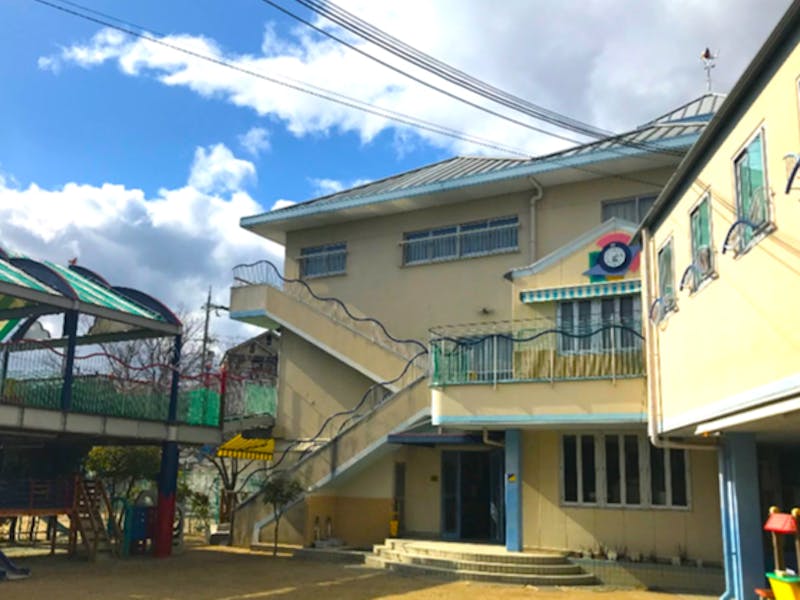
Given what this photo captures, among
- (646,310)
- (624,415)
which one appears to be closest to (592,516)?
(624,415)

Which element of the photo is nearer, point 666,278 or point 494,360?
point 666,278

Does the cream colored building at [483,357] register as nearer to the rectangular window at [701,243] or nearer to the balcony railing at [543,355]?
the balcony railing at [543,355]

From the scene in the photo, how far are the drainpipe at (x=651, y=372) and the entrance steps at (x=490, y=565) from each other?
3.38m

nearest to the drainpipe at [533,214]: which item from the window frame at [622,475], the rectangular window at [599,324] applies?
the rectangular window at [599,324]

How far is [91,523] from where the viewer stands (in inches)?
703

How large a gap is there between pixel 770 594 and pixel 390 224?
16258 mm

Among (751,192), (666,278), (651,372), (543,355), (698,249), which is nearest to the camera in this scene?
(751,192)

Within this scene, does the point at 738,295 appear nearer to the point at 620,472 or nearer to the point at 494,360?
the point at 494,360

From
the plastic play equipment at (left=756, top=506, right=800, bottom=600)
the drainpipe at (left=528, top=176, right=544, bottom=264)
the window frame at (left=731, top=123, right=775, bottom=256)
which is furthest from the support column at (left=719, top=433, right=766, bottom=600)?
the drainpipe at (left=528, top=176, right=544, bottom=264)

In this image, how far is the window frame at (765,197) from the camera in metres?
7.81

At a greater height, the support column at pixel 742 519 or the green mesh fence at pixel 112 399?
the green mesh fence at pixel 112 399

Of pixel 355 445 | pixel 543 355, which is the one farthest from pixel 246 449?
pixel 543 355

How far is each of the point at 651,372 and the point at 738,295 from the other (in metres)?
4.66

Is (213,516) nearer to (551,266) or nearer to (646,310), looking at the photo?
(551,266)
